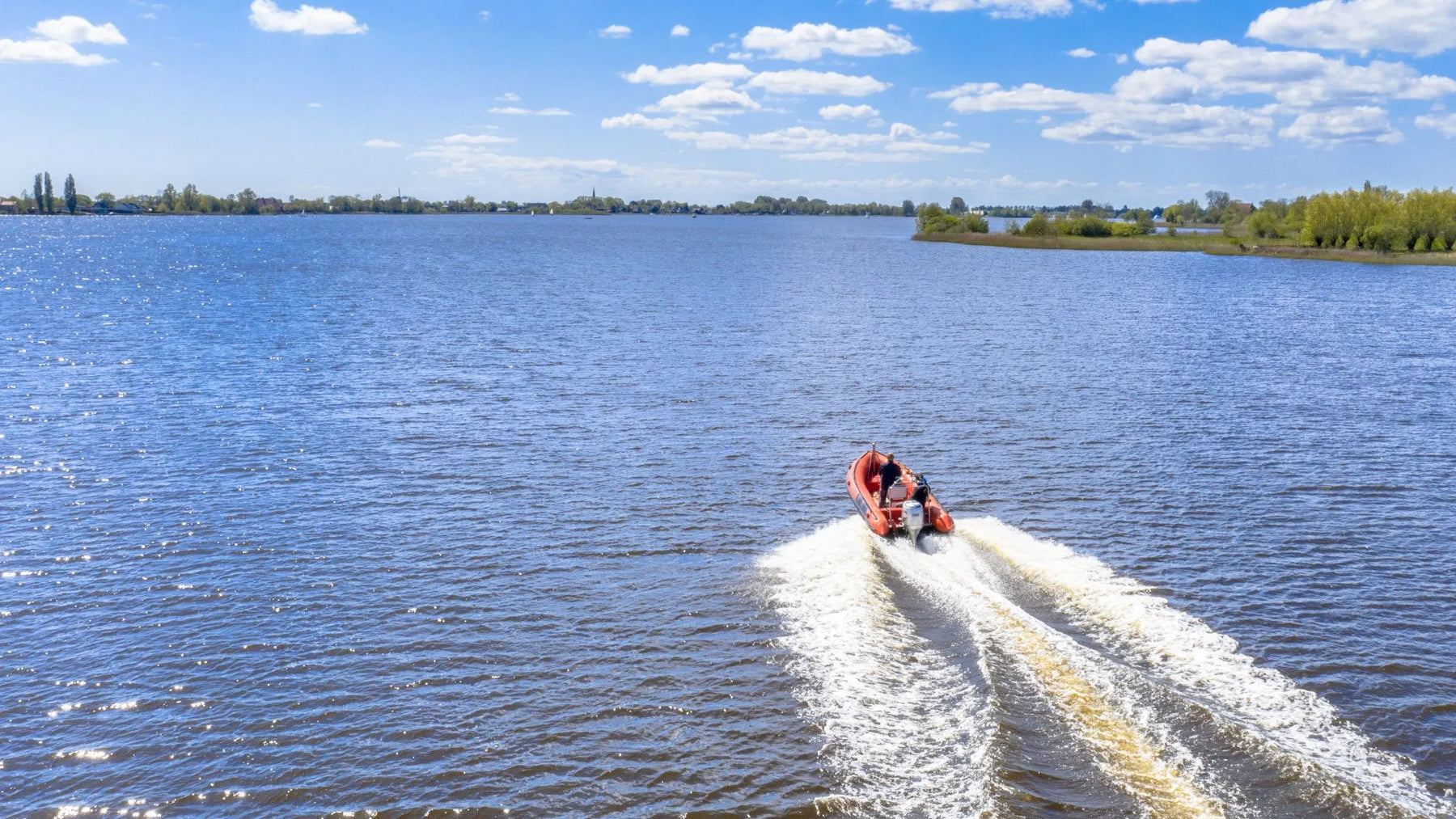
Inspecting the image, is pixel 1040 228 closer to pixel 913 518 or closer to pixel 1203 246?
pixel 1203 246

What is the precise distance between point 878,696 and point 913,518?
7347mm

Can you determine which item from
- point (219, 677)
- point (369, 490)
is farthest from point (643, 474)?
point (219, 677)

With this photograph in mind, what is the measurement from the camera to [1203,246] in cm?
15650

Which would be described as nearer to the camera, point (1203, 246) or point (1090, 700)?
point (1090, 700)

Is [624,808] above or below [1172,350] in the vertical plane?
below

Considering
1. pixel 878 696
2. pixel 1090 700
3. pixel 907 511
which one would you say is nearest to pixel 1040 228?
pixel 907 511

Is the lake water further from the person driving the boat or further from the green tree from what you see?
the green tree

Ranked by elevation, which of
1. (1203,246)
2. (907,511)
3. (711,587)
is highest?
(1203,246)

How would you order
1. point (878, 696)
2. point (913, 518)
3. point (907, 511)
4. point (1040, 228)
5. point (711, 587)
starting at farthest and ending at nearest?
1. point (1040, 228)
2. point (907, 511)
3. point (913, 518)
4. point (711, 587)
5. point (878, 696)

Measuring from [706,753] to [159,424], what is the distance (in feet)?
89.7

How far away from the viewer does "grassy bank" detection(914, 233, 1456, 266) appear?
125188 mm

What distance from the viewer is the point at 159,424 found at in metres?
34.5

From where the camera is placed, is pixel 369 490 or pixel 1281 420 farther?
pixel 1281 420

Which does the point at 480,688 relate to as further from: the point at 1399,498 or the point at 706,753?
the point at 1399,498
